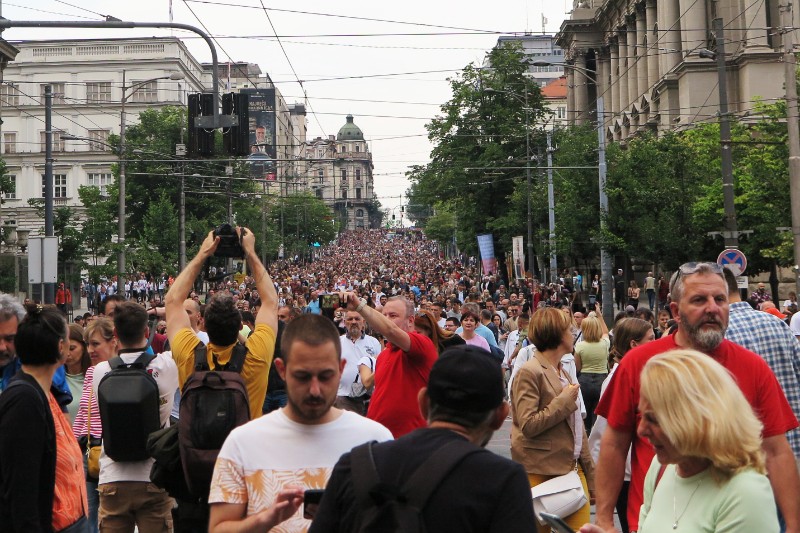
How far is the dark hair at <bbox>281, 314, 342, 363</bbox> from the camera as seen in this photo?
13.8ft

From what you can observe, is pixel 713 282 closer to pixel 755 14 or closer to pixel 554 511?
pixel 554 511

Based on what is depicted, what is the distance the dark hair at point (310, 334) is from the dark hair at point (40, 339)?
1.67 meters

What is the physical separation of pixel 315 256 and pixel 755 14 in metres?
104

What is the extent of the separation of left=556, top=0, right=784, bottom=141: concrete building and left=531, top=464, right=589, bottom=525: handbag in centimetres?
3083

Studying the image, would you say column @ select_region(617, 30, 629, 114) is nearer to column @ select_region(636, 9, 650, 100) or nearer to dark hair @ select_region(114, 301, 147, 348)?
column @ select_region(636, 9, 650, 100)

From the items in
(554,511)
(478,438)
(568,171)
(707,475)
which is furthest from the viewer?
(568,171)

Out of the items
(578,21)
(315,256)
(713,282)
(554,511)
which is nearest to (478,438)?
(713,282)

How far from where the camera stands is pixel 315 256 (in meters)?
150

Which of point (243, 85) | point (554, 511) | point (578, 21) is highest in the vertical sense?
point (243, 85)

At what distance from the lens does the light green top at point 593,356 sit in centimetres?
1290

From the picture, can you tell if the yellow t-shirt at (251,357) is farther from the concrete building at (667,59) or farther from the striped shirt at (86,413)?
the concrete building at (667,59)

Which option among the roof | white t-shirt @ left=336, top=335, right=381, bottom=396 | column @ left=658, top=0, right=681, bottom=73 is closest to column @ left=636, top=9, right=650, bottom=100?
column @ left=658, top=0, right=681, bottom=73

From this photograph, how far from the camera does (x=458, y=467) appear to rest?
10.7 ft

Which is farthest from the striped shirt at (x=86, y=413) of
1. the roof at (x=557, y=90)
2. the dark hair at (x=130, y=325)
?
the roof at (x=557, y=90)
